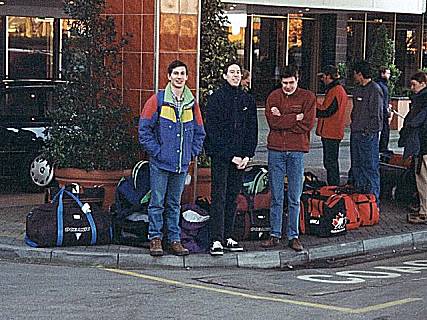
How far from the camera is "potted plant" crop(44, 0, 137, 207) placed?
37.3ft

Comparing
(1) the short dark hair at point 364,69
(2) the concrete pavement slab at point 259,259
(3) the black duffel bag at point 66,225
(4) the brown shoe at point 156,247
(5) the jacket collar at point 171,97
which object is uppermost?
(1) the short dark hair at point 364,69

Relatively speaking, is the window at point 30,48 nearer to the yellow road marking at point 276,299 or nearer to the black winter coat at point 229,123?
the black winter coat at point 229,123

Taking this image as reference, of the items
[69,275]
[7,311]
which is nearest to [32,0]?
[69,275]

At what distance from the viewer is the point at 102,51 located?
11.6 m

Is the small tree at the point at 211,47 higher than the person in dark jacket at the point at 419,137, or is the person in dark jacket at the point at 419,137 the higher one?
the small tree at the point at 211,47

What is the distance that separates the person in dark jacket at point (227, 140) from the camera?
996cm

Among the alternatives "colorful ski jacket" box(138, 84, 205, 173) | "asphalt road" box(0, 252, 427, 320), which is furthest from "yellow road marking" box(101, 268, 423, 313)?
"colorful ski jacket" box(138, 84, 205, 173)

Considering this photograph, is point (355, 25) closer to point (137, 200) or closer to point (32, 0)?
point (32, 0)

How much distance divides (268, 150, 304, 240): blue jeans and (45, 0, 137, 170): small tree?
78.1 inches

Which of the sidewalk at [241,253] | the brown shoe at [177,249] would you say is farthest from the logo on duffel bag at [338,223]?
the brown shoe at [177,249]

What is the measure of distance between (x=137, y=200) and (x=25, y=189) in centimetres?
450

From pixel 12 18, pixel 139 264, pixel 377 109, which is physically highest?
pixel 12 18

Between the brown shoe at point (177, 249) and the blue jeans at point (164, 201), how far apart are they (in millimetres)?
53

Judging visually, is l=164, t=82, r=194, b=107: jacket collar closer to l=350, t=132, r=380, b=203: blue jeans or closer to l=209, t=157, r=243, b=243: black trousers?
l=209, t=157, r=243, b=243: black trousers
